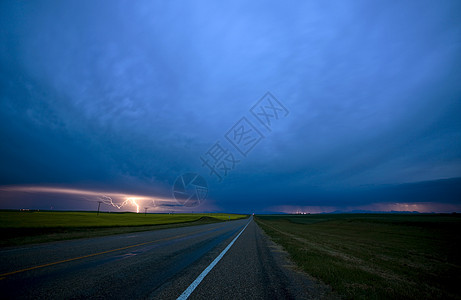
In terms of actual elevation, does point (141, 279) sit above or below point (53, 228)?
below

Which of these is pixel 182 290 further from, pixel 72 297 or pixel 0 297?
pixel 0 297

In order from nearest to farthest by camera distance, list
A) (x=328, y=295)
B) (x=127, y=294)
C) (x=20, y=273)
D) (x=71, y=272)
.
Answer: (x=127, y=294) → (x=328, y=295) → (x=20, y=273) → (x=71, y=272)

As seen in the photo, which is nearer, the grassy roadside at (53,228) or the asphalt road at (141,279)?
→ the asphalt road at (141,279)

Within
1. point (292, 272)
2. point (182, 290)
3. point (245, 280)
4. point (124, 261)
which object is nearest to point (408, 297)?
point (292, 272)

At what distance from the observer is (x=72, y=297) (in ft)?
13.1

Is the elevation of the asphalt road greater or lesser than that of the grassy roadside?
lesser

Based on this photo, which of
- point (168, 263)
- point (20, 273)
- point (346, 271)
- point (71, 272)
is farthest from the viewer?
point (168, 263)

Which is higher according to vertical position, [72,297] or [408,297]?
[72,297]

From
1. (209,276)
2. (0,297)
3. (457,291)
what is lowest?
(457,291)

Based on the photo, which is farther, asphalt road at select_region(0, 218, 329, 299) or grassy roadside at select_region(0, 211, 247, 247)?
grassy roadside at select_region(0, 211, 247, 247)

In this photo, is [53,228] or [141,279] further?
[53,228]

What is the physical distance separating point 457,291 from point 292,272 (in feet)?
15.9

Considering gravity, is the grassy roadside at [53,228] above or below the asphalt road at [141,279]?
above

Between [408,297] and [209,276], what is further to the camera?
[209,276]
